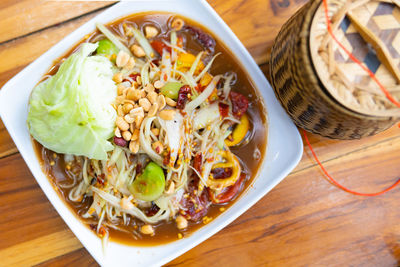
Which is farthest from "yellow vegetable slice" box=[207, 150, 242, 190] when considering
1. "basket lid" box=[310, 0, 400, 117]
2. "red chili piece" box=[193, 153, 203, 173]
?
"basket lid" box=[310, 0, 400, 117]

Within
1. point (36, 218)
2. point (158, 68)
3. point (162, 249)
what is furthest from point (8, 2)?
point (162, 249)

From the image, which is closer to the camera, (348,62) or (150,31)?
(348,62)

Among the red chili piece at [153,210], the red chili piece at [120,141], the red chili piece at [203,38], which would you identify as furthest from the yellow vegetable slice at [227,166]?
the red chili piece at [203,38]

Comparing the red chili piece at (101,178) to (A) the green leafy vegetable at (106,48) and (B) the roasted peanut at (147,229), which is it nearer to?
(B) the roasted peanut at (147,229)

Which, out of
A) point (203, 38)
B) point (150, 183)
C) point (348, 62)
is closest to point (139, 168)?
point (150, 183)

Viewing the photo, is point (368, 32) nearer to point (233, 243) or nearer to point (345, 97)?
point (345, 97)

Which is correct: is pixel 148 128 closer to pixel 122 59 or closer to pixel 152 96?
pixel 152 96
